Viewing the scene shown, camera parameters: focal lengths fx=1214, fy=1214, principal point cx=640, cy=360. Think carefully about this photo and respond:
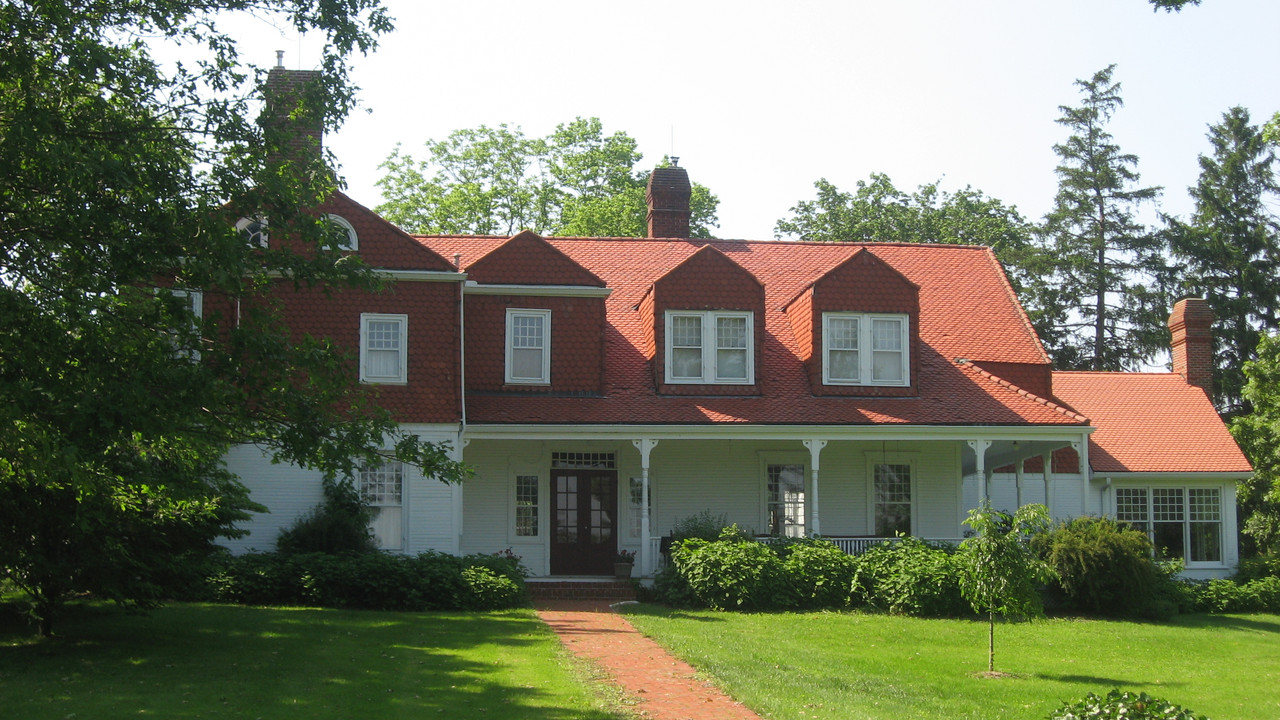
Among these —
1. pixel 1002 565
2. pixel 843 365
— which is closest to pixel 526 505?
pixel 843 365

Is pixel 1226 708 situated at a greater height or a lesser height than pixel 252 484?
lesser

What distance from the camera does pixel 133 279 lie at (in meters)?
12.2

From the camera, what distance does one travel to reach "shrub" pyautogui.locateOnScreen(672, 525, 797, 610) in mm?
20203

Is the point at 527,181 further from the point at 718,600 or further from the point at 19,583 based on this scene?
the point at 19,583

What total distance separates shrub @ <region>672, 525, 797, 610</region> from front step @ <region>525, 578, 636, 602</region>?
1.79 m

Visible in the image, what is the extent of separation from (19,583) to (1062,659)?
13.6 metres

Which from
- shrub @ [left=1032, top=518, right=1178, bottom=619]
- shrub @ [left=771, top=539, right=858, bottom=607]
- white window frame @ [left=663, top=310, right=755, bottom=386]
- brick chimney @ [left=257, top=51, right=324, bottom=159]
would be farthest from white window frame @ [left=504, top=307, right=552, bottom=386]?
brick chimney @ [left=257, top=51, right=324, bottom=159]

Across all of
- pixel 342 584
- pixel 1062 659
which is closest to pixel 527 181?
pixel 342 584

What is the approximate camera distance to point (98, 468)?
42.9ft

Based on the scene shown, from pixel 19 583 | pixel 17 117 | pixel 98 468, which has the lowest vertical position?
pixel 19 583

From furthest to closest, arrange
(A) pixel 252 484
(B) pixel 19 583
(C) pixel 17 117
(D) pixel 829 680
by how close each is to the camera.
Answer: (A) pixel 252 484 < (B) pixel 19 583 < (D) pixel 829 680 < (C) pixel 17 117

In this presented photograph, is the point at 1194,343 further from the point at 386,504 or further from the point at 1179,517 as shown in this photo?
the point at 386,504

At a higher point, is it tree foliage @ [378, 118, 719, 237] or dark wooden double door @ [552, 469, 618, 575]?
tree foliage @ [378, 118, 719, 237]

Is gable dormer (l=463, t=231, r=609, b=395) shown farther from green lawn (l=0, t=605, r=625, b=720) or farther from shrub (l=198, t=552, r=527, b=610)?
green lawn (l=0, t=605, r=625, b=720)
